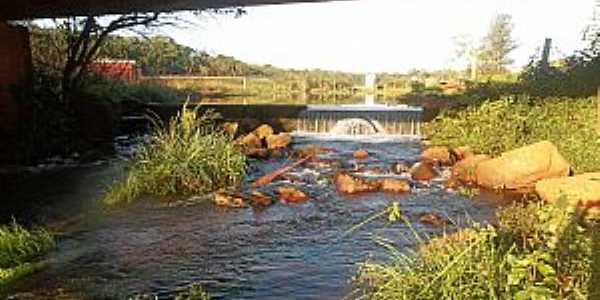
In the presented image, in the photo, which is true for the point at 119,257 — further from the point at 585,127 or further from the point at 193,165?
the point at 585,127

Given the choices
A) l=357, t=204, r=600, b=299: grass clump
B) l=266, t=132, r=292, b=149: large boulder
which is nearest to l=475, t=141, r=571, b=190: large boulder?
l=357, t=204, r=600, b=299: grass clump

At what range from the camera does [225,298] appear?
6047mm

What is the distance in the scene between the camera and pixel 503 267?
192 inches

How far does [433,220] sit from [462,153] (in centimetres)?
585

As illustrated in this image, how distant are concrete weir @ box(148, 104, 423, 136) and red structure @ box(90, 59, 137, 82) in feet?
7.93

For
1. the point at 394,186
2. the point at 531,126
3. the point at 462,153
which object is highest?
the point at 531,126

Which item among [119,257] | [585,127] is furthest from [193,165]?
[585,127]

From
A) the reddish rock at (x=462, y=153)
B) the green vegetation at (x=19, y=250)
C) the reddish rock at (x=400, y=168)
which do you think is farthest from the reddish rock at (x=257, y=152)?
the green vegetation at (x=19, y=250)

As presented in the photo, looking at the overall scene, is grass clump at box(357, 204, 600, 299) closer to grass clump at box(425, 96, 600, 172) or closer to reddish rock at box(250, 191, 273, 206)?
reddish rock at box(250, 191, 273, 206)

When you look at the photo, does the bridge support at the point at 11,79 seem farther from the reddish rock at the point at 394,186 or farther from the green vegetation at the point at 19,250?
the reddish rock at the point at 394,186

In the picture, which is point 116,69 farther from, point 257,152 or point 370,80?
point 370,80

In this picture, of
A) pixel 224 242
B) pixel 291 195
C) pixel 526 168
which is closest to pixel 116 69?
pixel 291 195

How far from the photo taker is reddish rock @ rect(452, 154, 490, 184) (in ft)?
40.9

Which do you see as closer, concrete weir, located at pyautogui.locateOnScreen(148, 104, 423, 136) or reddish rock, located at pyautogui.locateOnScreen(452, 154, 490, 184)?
reddish rock, located at pyautogui.locateOnScreen(452, 154, 490, 184)
